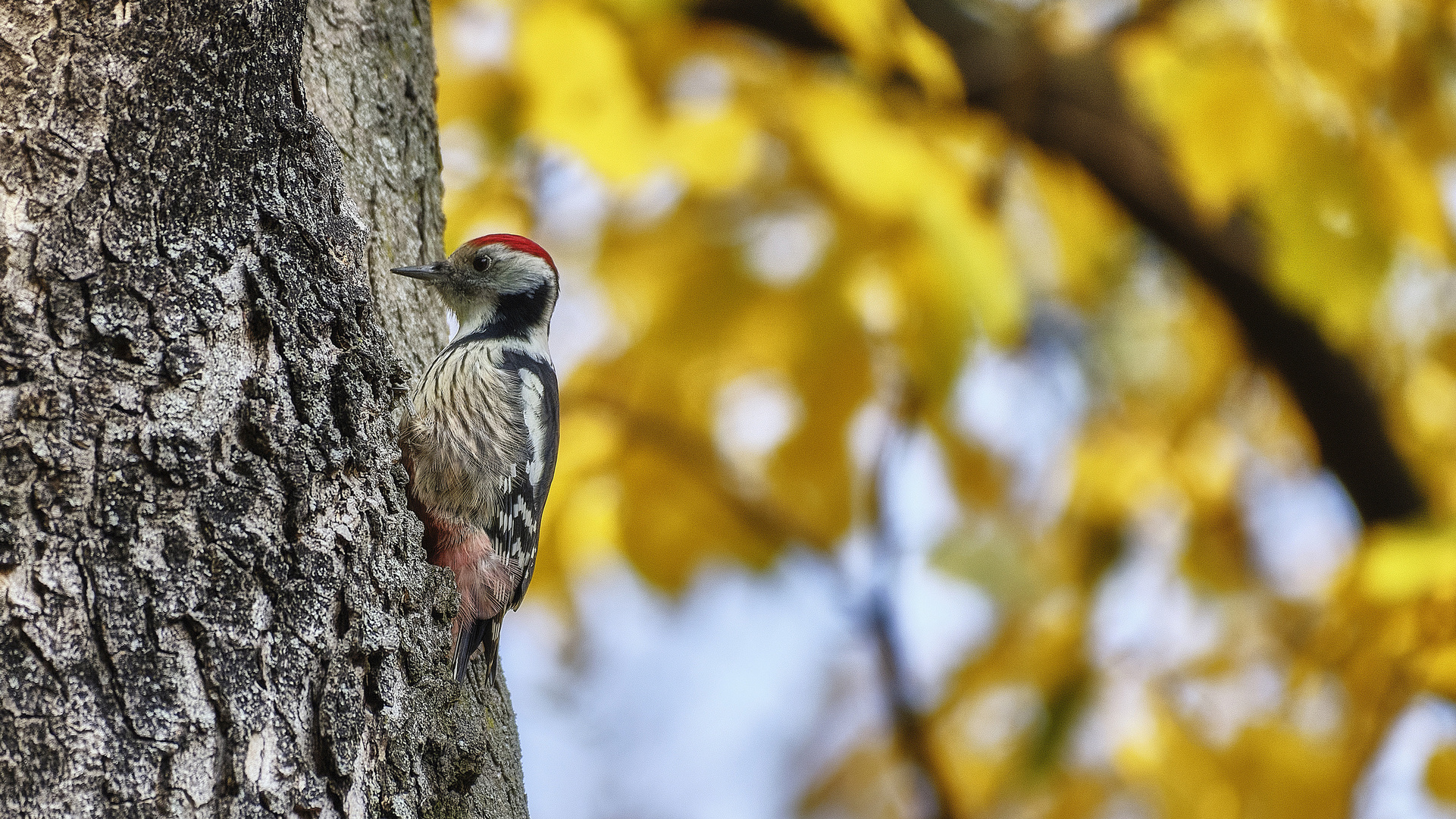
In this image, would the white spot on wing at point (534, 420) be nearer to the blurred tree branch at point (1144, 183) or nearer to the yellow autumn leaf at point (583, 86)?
the yellow autumn leaf at point (583, 86)

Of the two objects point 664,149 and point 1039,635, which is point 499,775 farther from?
point 1039,635

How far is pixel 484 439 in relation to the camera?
7.62ft

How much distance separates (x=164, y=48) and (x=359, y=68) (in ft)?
2.28

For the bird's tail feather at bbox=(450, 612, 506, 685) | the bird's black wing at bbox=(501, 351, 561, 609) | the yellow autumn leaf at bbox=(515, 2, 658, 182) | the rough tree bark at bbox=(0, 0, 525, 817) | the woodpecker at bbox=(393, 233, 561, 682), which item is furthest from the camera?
the yellow autumn leaf at bbox=(515, 2, 658, 182)

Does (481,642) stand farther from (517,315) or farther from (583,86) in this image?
(583,86)

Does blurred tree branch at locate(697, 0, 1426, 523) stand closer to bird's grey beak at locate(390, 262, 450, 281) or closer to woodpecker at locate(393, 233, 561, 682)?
woodpecker at locate(393, 233, 561, 682)

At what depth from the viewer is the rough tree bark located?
4.27 ft

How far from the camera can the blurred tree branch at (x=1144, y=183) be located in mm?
3541

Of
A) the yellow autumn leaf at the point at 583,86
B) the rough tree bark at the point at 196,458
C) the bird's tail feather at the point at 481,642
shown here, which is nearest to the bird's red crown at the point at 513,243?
the yellow autumn leaf at the point at 583,86

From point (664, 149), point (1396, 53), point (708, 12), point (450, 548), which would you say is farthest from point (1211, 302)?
point (450, 548)

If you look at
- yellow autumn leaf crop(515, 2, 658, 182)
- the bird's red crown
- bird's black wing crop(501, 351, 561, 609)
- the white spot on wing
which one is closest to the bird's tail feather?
bird's black wing crop(501, 351, 561, 609)

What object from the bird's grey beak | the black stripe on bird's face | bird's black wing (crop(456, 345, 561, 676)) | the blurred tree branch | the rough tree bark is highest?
the blurred tree branch

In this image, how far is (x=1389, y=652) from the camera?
2.92 meters

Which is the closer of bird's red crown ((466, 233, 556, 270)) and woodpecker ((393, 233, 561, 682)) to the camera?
woodpecker ((393, 233, 561, 682))
